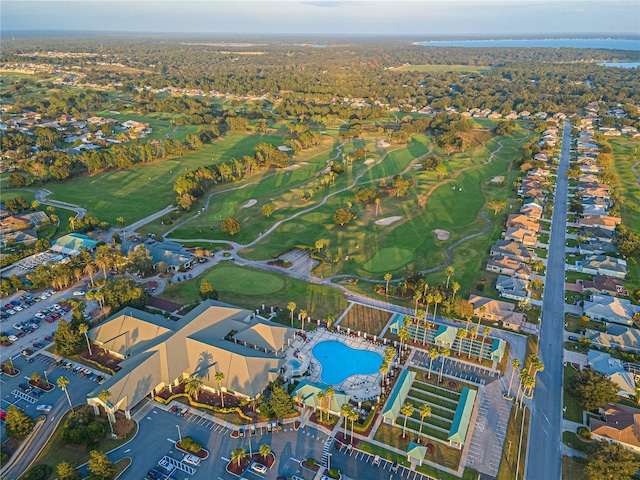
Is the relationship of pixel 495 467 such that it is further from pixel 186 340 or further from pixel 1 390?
pixel 1 390

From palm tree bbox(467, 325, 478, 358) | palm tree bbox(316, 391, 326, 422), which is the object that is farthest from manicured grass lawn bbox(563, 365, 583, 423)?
palm tree bbox(316, 391, 326, 422)

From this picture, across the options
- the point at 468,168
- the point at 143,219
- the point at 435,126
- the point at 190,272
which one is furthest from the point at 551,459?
the point at 435,126

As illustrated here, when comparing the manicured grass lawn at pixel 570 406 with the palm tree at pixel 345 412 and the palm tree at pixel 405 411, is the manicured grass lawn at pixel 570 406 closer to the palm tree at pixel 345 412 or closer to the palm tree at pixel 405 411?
the palm tree at pixel 405 411

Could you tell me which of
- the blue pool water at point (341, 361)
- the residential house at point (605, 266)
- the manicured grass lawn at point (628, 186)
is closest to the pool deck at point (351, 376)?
the blue pool water at point (341, 361)

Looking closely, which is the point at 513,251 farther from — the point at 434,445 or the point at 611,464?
the point at 434,445

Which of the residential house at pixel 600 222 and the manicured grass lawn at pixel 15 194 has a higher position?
the residential house at pixel 600 222

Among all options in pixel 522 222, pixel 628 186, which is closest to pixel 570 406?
pixel 522 222
